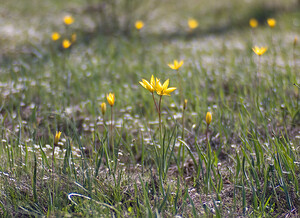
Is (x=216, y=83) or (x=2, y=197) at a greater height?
(x=216, y=83)

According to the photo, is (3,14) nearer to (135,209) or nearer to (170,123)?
(170,123)

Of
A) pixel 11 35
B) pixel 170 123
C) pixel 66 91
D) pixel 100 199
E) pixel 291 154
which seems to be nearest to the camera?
pixel 100 199

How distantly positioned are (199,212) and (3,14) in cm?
705

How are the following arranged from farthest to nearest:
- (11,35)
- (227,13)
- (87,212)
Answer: (227,13), (11,35), (87,212)

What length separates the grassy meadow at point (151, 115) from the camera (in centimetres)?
203

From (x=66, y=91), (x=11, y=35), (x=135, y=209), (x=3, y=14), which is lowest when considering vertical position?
(x=135, y=209)

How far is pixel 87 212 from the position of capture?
70.7 inches

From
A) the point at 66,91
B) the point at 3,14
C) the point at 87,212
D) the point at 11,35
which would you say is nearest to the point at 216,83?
the point at 66,91

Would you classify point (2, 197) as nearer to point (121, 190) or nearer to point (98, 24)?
point (121, 190)

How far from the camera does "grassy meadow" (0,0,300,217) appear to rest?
2029 millimetres

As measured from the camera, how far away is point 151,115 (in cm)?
322

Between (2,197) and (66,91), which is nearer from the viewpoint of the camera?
(2,197)

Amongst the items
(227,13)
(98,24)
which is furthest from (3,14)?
(227,13)

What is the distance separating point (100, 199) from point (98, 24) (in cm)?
482
